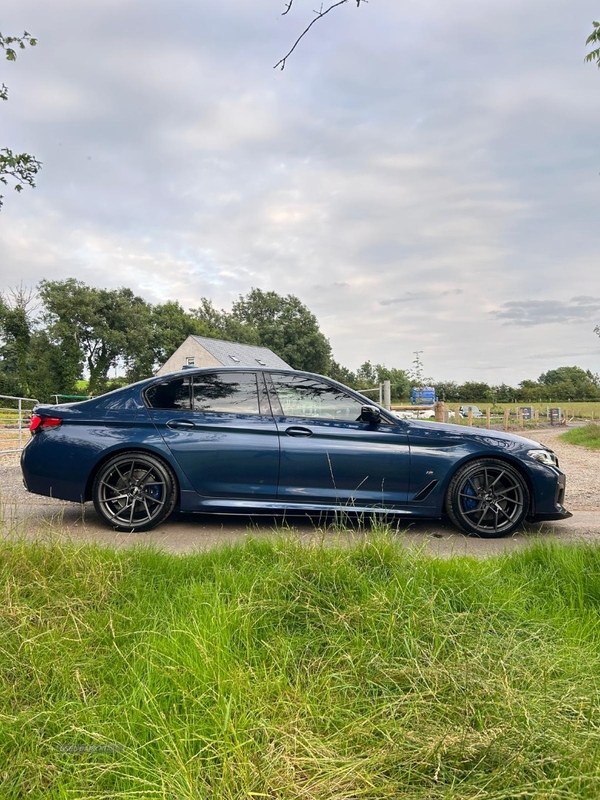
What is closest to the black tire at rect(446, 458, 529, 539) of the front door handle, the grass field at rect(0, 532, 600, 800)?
the front door handle

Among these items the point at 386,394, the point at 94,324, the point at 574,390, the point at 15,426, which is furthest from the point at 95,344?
the point at 574,390

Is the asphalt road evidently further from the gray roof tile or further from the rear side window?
the gray roof tile

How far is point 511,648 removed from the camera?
1.90 metres

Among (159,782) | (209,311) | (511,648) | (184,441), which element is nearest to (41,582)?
(159,782)

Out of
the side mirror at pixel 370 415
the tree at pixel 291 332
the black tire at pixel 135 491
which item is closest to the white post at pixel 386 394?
the side mirror at pixel 370 415

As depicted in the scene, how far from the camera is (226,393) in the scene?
14.9ft

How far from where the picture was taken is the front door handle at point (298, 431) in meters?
4.24

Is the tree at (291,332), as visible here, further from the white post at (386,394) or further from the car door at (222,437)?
the car door at (222,437)

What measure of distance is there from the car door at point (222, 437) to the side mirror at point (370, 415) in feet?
2.61

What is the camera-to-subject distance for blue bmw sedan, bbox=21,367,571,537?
4.18 m

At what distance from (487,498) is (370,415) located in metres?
1.27

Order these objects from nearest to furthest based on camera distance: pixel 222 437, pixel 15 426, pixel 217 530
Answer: pixel 222 437 < pixel 217 530 < pixel 15 426

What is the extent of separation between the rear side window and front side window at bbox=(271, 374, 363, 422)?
0.85 metres

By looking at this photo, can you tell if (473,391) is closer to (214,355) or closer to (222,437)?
(214,355)
